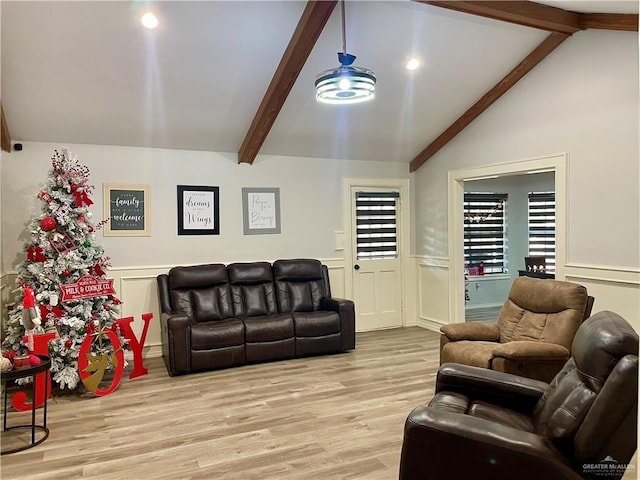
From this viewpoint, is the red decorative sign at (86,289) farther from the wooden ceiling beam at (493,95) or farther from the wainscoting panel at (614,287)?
the wainscoting panel at (614,287)

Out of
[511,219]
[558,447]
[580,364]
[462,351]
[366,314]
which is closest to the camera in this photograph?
[558,447]

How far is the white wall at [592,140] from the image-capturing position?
3.99m

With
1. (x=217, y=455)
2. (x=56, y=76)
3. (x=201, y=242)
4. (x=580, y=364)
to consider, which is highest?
(x=56, y=76)

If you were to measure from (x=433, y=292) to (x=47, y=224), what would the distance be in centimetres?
455

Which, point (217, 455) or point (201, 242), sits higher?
point (201, 242)

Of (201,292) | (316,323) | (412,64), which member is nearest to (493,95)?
(412,64)

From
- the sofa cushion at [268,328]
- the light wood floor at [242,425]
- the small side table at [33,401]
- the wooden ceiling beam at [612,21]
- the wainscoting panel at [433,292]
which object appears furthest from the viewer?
the wainscoting panel at [433,292]

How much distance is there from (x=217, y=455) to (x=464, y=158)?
437 cm

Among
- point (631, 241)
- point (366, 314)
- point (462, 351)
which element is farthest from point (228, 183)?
point (631, 241)

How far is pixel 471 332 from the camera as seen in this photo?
395cm

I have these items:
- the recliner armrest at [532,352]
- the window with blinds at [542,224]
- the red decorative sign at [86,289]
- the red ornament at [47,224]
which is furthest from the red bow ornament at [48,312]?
the window with blinds at [542,224]

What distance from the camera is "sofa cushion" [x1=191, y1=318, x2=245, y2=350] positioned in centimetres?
457

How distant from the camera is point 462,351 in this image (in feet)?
12.0

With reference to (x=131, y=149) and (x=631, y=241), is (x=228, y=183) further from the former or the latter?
(x=631, y=241)
